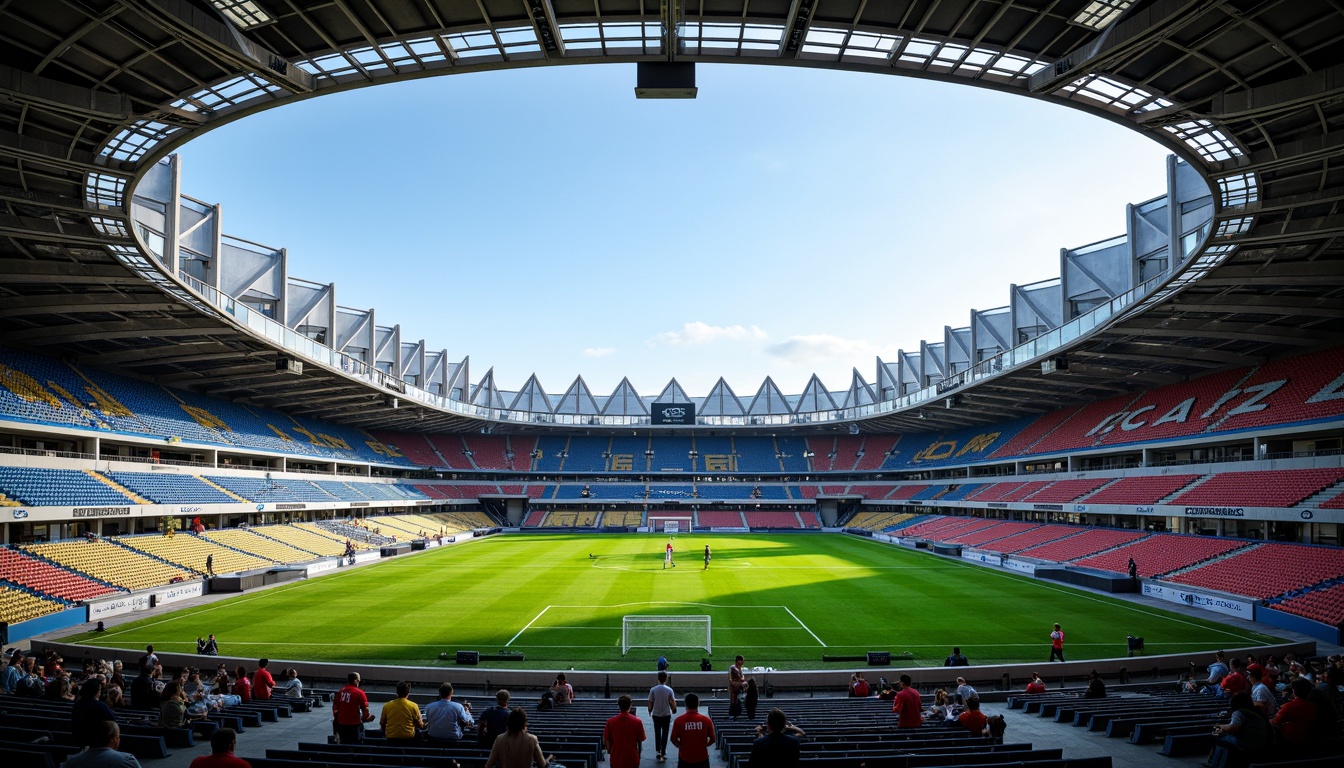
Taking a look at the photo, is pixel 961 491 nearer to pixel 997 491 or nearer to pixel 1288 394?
pixel 997 491

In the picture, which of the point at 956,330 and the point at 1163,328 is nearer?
the point at 1163,328

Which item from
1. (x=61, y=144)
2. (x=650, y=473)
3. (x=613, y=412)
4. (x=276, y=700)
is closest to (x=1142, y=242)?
(x=276, y=700)

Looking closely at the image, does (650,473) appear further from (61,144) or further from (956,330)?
(61,144)

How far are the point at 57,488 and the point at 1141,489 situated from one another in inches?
2396

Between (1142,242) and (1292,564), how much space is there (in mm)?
17864

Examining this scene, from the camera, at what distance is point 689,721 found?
27.2 feet

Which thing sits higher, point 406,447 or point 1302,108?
point 1302,108

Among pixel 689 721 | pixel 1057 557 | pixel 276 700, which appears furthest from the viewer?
pixel 1057 557

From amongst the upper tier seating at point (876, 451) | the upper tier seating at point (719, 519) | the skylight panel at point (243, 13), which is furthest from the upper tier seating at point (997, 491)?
the skylight panel at point (243, 13)

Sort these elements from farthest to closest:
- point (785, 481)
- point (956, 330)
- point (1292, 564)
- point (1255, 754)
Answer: point (785, 481)
point (956, 330)
point (1292, 564)
point (1255, 754)

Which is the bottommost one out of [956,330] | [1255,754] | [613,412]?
[1255,754]

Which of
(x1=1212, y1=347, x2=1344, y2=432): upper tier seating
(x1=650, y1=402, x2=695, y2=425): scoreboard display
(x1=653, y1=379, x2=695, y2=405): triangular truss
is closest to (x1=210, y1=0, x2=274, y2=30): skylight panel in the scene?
(x1=1212, y1=347, x2=1344, y2=432): upper tier seating

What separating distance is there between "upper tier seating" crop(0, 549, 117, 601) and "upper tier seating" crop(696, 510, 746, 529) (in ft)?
196

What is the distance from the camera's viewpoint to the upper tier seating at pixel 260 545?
146ft
